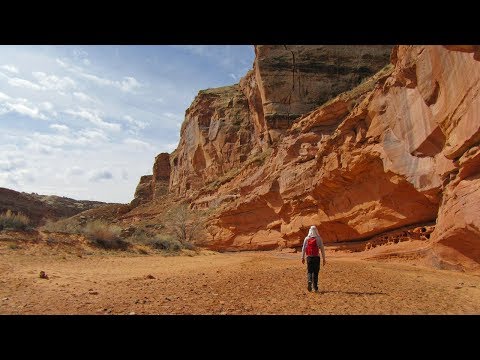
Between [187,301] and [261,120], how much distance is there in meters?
40.2

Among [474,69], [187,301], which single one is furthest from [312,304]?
[474,69]

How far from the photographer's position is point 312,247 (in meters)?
7.98

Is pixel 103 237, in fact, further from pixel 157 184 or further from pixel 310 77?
pixel 157 184

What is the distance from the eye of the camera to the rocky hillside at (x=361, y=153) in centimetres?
1180

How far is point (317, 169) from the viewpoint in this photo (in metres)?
23.5

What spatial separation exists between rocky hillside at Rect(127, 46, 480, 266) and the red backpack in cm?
580

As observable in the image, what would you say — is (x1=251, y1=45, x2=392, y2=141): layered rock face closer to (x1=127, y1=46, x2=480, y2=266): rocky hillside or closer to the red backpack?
(x1=127, y1=46, x2=480, y2=266): rocky hillside

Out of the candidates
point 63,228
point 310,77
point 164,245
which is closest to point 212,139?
point 310,77

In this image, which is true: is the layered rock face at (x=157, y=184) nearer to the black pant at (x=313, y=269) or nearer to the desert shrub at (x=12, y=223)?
the desert shrub at (x=12, y=223)

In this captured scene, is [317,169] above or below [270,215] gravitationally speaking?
above

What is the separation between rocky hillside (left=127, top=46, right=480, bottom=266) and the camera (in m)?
11.8

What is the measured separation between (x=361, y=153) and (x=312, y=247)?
41.2ft

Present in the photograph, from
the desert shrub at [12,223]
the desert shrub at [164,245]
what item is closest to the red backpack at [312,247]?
the desert shrub at [12,223]
